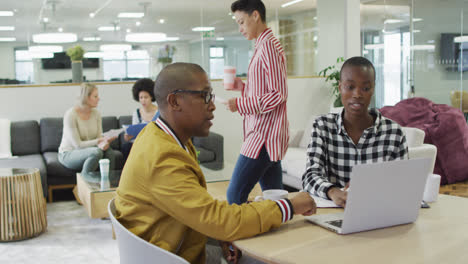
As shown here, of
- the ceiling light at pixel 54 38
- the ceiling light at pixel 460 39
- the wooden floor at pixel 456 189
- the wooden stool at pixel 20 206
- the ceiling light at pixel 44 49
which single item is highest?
the ceiling light at pixel 54 38

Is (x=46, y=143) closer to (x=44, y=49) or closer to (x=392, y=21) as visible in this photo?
(x=44, y=49)

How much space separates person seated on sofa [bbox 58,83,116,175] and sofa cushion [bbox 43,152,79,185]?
0.28 feet

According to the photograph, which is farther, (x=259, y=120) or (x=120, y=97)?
(x=120, y=97)

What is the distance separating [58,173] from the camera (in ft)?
16.2

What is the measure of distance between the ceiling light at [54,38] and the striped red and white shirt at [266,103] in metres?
4.15

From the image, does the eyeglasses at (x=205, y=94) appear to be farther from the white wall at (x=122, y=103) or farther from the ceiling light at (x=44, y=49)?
the ceiling light at (x=44, y=49)

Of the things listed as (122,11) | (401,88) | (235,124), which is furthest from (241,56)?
(401,88)

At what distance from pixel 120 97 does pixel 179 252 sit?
4794 millimetres

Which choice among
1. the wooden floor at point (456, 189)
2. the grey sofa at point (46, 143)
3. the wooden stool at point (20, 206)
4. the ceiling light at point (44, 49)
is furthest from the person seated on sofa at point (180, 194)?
the ceiling light at point (44, 49)

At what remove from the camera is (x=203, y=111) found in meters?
1.48

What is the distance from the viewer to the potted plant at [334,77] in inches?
255

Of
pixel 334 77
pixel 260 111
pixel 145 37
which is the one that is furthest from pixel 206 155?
pixel 260 111

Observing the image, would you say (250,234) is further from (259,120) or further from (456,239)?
(259,120)

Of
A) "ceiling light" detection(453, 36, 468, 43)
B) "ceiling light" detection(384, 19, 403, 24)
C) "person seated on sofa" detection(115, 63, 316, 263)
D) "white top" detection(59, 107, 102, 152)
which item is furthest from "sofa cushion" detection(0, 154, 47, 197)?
"ceiling light" detection(453, 36, 468, 43)
